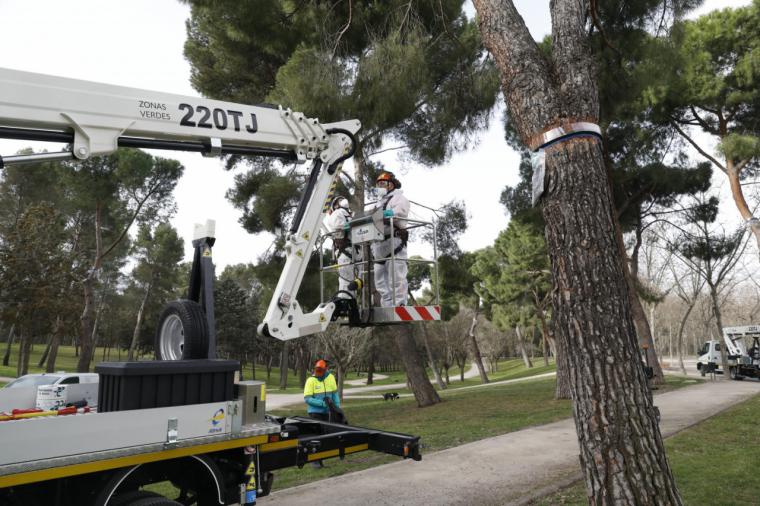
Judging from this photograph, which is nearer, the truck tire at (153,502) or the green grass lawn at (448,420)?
the truck tire at (153,502)

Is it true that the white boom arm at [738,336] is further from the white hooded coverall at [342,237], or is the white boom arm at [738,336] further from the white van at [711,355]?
the white hooded coverall at [342,237]

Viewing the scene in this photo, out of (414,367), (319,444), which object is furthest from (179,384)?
(414,367)

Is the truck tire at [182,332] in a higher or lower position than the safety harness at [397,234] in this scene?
lower

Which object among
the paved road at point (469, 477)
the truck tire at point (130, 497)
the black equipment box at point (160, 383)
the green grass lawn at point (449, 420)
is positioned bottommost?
the paved road at point (469, 477)

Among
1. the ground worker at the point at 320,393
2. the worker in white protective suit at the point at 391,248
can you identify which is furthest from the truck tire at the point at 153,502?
the ground worker at the point at 320,393

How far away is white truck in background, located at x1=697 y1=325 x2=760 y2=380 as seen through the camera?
23.4 m

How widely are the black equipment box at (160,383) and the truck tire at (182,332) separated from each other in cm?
31

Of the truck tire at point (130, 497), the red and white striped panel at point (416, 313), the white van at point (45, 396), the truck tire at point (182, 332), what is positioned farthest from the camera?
the red and white striped panel at point (416, 313)

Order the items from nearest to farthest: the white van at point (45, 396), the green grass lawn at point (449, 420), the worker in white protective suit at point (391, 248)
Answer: the white van at point (45, 396)
the worker in white protective suit at point (391, 248)
the green grass lawn at point (449, 420)

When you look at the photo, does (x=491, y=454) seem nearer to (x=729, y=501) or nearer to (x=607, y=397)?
(x=729, y=501)

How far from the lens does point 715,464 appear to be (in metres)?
6.66

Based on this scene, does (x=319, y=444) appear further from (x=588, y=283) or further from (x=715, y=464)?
(x=715, y=464)

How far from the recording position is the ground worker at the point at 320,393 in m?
7.79

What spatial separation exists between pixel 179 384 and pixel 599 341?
276 centimetres
